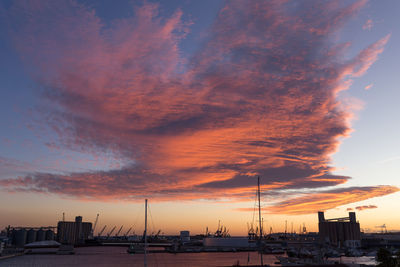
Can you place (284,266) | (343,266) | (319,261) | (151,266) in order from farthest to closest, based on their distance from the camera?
(151,266)
(284,266)
(319,261)
(343,266)

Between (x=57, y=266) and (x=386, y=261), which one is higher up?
(x=386, y=261)

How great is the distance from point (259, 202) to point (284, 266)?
95.5ft

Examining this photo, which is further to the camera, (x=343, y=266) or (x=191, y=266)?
(x=191, y=266)

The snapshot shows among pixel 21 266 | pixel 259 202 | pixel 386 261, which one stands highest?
pixel 259 202

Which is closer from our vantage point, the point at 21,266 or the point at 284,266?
the point at 284,266

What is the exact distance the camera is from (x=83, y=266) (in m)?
153

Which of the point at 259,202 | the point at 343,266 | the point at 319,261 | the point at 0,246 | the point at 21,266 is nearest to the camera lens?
the point at 343,266

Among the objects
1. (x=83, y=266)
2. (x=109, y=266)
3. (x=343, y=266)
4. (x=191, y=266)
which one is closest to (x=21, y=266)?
(x=83, y=266)

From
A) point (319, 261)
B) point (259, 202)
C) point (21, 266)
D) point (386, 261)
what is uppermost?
point (259, 202)

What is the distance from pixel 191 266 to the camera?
497 ft

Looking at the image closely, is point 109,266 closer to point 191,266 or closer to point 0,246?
point 191,266

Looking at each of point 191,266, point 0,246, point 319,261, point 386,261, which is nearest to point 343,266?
point 386,261

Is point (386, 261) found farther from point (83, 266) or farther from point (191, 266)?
point (83, 266)

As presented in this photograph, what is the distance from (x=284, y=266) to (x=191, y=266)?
54590 millimetres
